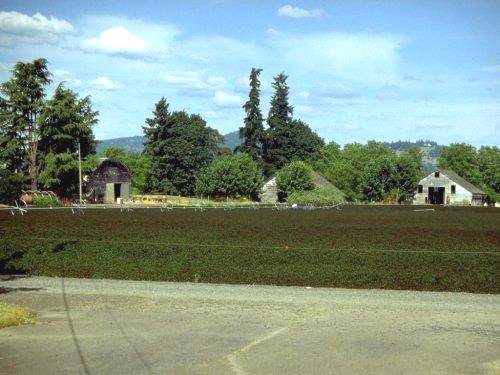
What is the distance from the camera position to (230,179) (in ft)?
350

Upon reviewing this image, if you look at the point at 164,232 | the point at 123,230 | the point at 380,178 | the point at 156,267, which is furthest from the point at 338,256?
the point at 380,178

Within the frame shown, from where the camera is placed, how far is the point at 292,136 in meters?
134

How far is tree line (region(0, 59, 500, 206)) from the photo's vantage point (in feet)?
284

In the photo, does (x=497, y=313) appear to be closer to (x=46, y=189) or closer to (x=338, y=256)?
(x=338, y=256)

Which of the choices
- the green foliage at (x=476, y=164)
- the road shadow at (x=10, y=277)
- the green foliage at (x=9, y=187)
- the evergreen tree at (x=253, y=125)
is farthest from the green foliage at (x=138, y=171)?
the road shadow at (x=10, y=277)

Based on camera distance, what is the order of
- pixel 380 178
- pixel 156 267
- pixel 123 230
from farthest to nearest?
1. pixel 380 178
2. pixel 123 230
3. pixel 156 267

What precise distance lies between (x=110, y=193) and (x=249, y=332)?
8491cm

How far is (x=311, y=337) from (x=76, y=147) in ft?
262

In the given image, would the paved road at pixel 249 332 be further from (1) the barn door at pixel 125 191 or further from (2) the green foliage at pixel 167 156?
(2) the green foliage at pixel 167 156

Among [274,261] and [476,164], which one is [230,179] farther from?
[476,164]

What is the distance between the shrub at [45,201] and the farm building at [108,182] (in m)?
16.6

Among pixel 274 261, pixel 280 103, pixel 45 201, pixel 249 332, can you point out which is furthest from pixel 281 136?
pixel 249 332

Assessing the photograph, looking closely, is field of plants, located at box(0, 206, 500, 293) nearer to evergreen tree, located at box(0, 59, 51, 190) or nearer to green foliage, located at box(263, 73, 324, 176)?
evergreen tree, located at box(0, 59, 51, 190)

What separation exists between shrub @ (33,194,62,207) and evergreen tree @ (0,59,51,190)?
9954mm
